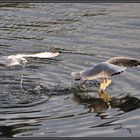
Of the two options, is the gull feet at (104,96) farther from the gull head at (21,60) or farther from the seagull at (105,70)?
the gull head at (21,60)

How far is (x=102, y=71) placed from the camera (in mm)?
8234

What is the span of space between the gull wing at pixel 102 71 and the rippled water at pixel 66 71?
16.6 inches

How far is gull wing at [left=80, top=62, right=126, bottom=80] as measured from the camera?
8.12 metres

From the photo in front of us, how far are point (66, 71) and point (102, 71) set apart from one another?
1613 millimetres

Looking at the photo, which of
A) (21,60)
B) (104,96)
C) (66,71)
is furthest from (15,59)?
(104,96)

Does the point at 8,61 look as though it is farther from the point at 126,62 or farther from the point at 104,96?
the point at 126,62

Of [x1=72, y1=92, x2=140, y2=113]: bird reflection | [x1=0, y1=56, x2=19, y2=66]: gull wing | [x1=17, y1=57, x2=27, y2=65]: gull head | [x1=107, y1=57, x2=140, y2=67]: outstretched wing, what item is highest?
[x1=107, y1=57, x2=140, y2=67]: outstretched wing

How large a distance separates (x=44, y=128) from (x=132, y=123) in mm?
1179

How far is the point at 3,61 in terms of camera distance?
30.8ft

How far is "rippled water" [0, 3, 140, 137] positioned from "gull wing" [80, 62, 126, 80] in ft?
1.38

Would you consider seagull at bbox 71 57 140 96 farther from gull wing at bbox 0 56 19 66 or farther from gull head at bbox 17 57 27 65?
gull head at bbox 17 57 27 65

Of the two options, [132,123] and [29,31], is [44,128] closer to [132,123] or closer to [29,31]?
[132,123]

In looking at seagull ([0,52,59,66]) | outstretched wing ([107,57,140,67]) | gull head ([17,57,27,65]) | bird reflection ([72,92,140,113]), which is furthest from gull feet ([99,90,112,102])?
gull head ([17,57,27,65])

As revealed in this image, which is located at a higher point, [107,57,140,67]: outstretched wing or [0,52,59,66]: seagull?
[107,57,140,67]: outstretched wing
